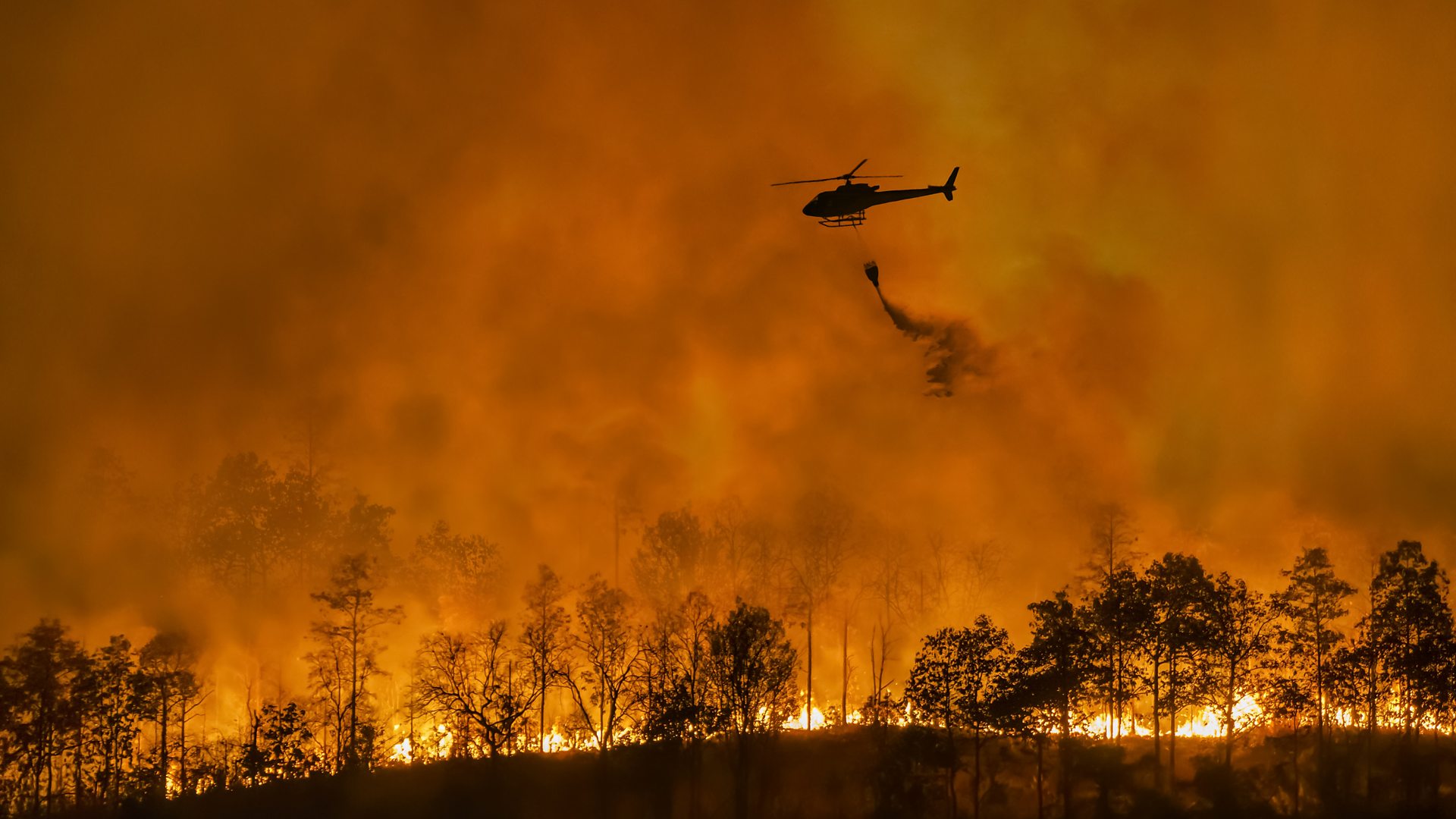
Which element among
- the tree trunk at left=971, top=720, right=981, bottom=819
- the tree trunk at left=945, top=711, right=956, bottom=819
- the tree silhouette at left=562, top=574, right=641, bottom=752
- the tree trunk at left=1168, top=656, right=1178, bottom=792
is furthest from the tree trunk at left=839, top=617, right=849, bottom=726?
the tree trunk at left=1168, top=656, right=1178, bottom=792

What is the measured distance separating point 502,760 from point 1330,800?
179ft

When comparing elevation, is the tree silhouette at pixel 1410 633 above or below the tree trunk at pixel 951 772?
above

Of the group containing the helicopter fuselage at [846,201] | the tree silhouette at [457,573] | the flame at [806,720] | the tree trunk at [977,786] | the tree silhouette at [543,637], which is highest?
the helicopter fuselage at [846,201]

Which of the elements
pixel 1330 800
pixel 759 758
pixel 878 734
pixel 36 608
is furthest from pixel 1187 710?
pixel 36 608

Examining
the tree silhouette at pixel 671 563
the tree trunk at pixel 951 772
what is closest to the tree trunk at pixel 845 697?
the tree trunk at pixel 951 772

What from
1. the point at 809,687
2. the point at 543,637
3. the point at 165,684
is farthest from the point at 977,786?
the point at 165,684

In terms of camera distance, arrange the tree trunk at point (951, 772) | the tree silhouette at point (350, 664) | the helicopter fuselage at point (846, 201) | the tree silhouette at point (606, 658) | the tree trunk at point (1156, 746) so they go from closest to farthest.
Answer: the tree trunk at point (951, 772), the tree trunk at point (1156, 746), the tree silhouette at point (350, 664), the tree silhouette at point (606, 658), the helicopter fuselage at point (846, 201)

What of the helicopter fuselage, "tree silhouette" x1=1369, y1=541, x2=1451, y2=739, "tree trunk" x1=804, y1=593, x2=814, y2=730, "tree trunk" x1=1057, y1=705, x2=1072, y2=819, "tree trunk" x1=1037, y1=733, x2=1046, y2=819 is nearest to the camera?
"tree trunk" x1=1037, y1=733, x2=1046, y2=819

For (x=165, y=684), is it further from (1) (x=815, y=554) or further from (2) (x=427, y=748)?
(1) (x=815, y=554)

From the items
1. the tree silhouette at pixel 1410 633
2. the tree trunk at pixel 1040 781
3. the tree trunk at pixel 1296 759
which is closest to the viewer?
the tree trunk at pixel 1040 781

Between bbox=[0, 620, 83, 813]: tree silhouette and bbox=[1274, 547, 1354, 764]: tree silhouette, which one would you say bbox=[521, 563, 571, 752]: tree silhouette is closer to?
bbox=[0, 620, 83, 813]: tree silhouette

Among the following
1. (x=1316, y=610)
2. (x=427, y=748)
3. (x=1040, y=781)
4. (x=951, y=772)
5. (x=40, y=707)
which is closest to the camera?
(x=1040, y=781)

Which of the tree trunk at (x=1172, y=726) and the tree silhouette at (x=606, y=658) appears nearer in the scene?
the tree trunk at (x=1172, y=726)

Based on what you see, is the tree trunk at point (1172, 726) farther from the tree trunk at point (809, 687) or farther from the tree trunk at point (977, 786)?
the tree trunk at point (809, 687)
